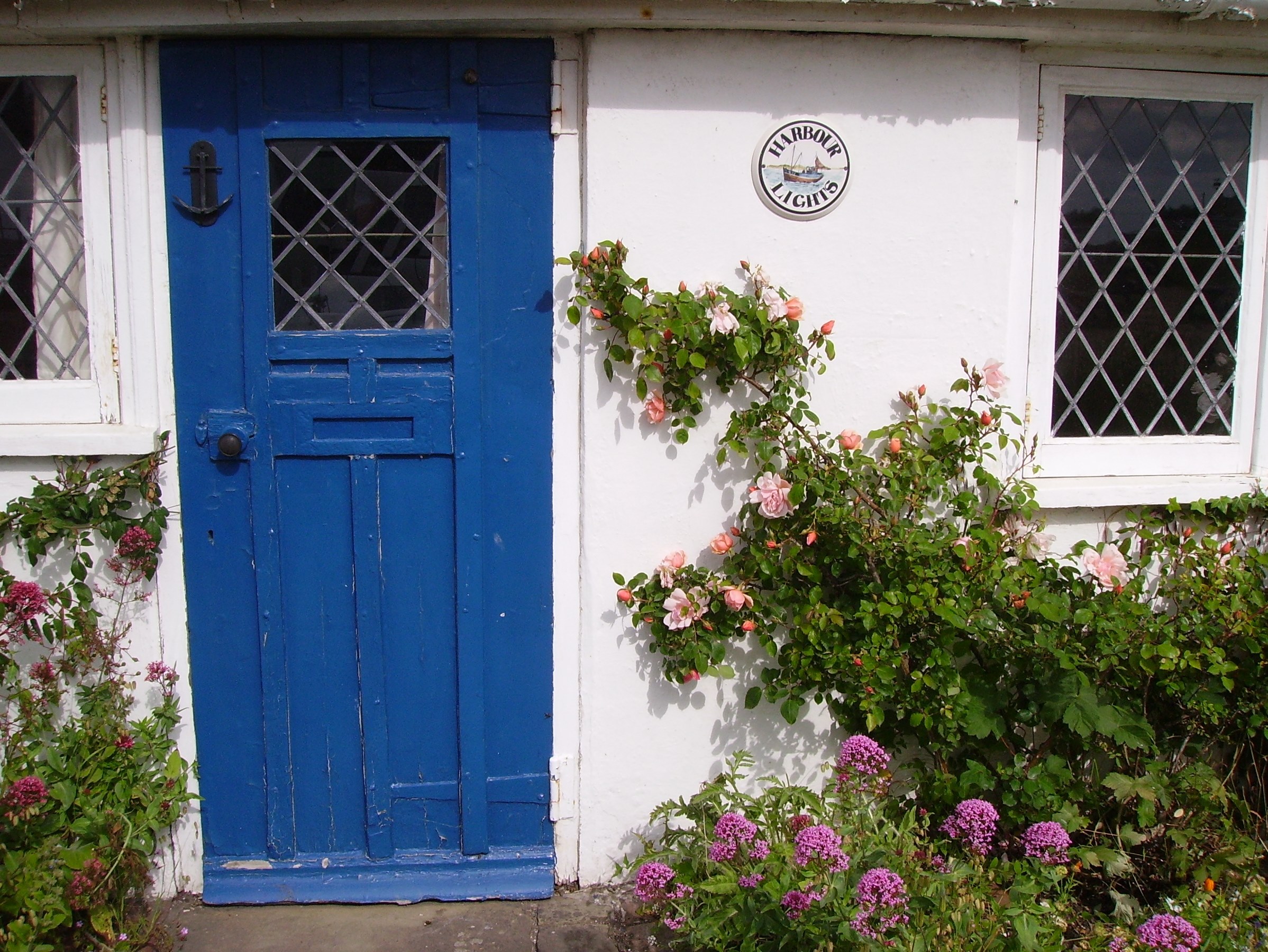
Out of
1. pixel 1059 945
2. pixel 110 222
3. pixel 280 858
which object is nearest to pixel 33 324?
pixel 110 222

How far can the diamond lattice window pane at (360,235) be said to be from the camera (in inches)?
117

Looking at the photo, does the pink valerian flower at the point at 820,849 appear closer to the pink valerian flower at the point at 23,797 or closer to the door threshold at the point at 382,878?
the door threshold at the point at 382,878

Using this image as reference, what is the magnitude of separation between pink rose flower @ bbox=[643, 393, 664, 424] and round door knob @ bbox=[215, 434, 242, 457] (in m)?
1.27

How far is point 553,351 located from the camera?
302cm

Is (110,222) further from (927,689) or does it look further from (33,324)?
(927,689)

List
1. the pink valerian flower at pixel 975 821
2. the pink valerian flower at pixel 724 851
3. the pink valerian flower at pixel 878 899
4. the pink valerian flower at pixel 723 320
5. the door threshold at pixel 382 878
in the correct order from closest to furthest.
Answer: the pink valerian flower at pixel 878 899, the pink valerian flower at pixel 975 821, the pink valerian flower at pixel 724 851, the pink valerian flower at pixel 723 320, the door threshold at pixel 382 878

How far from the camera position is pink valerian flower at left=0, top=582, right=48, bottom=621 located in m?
2.74

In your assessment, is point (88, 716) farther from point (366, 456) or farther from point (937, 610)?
point (937, 610)

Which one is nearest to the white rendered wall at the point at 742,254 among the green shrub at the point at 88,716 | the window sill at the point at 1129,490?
the window sill at the point at 1129,490

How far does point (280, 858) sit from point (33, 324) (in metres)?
1.90

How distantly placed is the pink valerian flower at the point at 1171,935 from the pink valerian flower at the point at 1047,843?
0.84 ft

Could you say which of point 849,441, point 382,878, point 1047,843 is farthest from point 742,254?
point 382,878

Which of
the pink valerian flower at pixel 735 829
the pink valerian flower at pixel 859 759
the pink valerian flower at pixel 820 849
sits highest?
the pink valerian flower at pixel 859 759

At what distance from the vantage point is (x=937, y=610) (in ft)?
9.35
